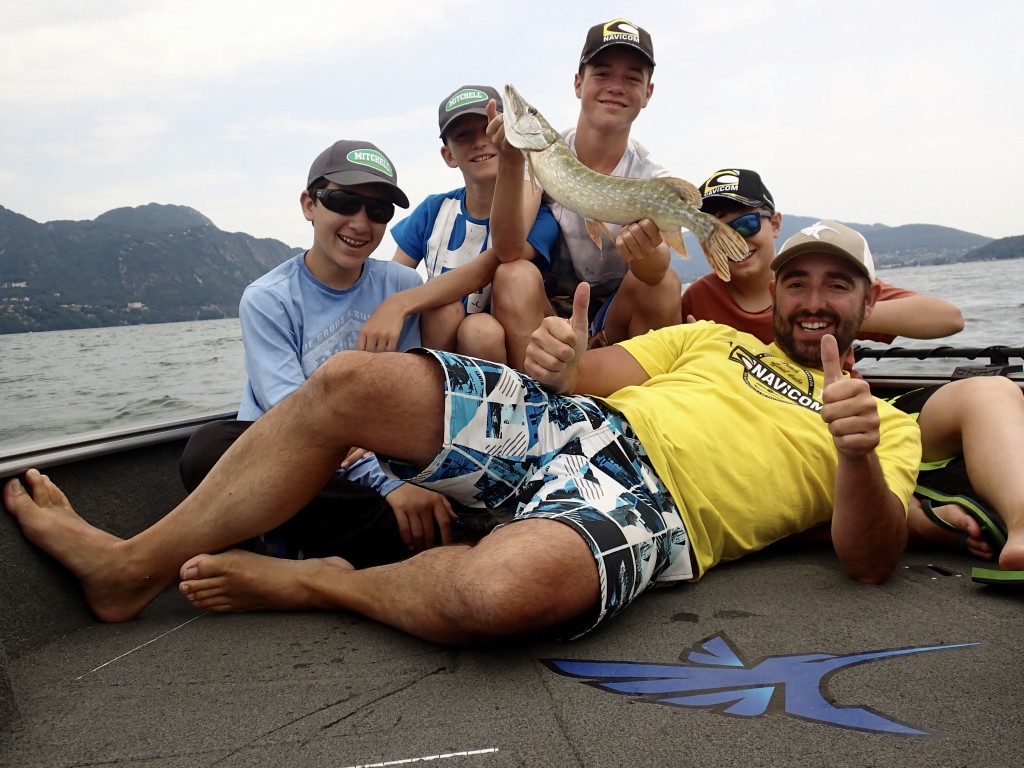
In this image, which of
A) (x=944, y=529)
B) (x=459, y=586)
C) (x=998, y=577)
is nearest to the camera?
(x=459, y=586)

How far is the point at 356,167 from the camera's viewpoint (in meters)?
3.63

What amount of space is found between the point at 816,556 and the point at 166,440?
281 centimetres

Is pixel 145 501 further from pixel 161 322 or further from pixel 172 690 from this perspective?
pixel 161 322

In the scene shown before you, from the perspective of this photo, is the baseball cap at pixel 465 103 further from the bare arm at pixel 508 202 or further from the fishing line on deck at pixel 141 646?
the fishing line on deck at pixel 141 646

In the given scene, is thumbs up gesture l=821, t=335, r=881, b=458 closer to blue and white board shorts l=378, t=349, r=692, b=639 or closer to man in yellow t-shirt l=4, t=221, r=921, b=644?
man in yellow t-shirt l=4, t=221, r=921, b=644

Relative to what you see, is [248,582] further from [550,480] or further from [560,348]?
[560,348]

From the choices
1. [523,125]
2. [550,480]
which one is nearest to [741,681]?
[550,480]

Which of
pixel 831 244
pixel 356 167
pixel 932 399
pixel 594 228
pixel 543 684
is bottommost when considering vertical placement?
pixel 543 684

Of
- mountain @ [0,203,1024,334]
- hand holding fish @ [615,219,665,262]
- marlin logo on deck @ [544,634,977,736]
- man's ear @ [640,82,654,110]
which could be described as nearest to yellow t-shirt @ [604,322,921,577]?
marlin logo on deck @ [544,634,977,736]

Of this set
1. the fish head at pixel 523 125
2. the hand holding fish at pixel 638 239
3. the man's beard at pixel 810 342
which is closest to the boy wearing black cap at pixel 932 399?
the man's beard at pixel 810 342

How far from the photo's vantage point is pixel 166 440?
139 inches

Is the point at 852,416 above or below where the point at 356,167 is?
below

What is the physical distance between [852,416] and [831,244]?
92 cm

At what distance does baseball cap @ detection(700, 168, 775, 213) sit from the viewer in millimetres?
3975
